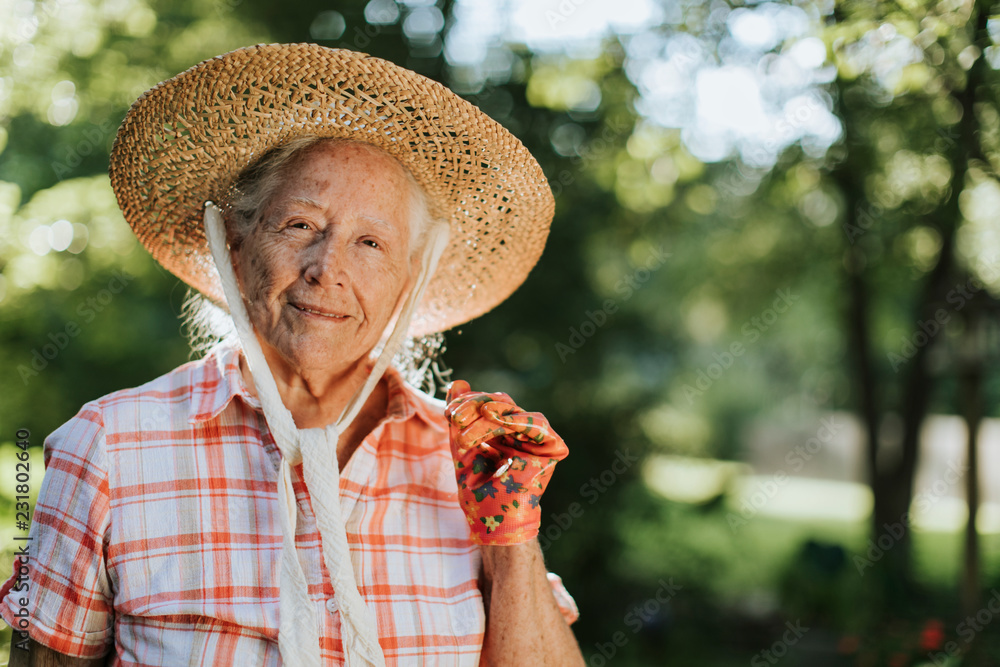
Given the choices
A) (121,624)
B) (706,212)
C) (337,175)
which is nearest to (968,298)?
(706,212)

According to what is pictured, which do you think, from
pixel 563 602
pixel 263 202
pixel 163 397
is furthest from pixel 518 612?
pixel 263 202

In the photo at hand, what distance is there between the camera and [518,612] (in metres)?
1.58

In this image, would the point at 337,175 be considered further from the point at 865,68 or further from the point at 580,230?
the point at 580,230

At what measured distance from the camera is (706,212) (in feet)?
19.3

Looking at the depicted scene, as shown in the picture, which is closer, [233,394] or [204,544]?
[204,544]

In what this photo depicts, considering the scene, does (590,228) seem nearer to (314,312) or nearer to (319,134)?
(319,134)

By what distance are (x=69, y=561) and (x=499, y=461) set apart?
87 cm

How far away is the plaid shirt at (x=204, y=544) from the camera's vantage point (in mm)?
1381

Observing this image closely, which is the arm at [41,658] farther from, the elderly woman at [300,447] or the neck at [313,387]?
the neck at [313,387]

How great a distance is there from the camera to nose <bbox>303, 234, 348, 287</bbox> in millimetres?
1517

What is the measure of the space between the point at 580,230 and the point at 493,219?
9.95 ft

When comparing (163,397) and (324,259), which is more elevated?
(324,259)

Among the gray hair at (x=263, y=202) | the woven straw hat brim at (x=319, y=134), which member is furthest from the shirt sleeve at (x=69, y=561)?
the woven straw hat brim at (x=319, y=134)

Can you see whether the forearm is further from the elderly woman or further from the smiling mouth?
the smiling mouth
